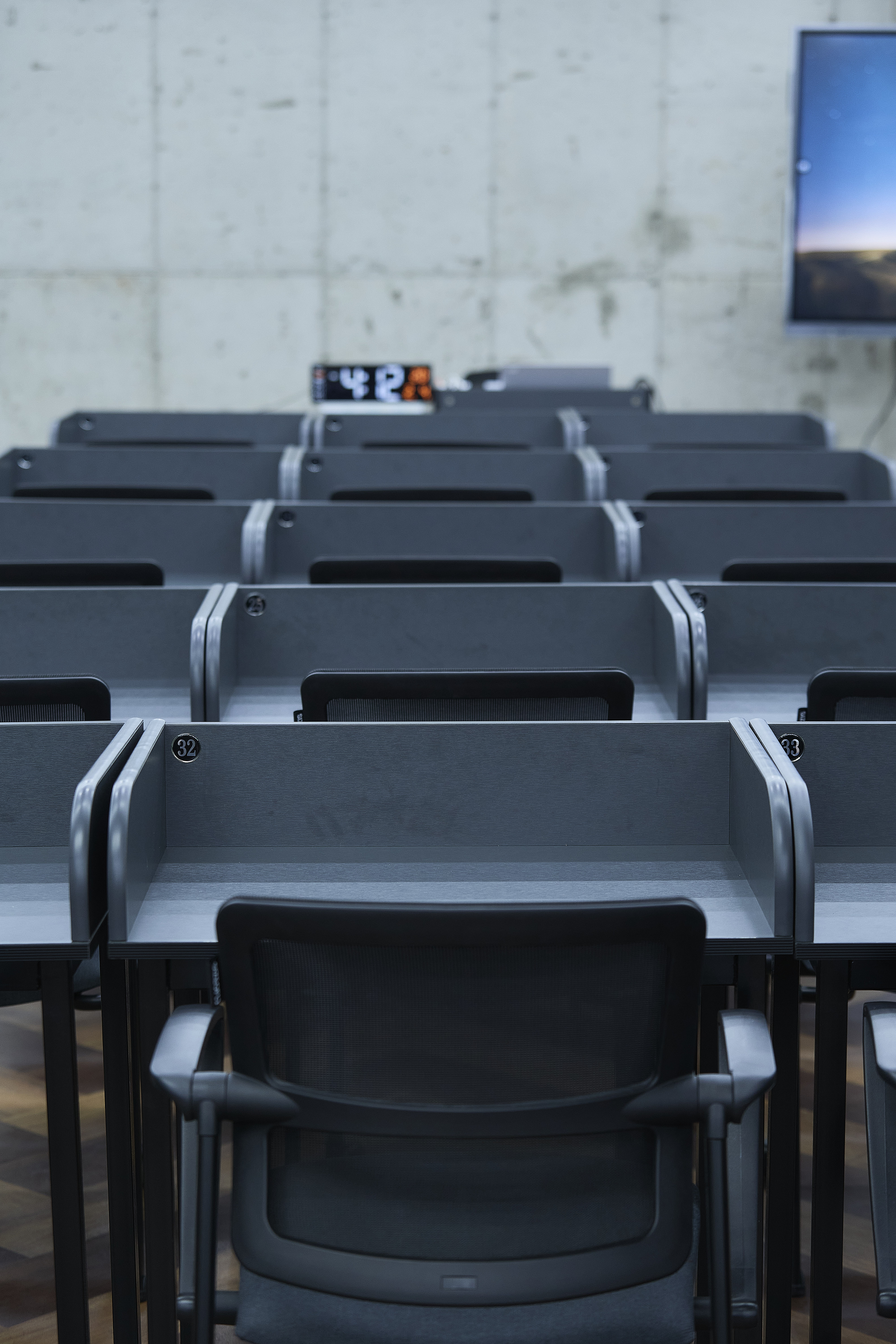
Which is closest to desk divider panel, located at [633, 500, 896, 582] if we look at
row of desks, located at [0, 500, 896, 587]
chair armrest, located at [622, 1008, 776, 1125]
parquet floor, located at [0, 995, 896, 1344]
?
row of desks, located at [0, 500, 896, 587]

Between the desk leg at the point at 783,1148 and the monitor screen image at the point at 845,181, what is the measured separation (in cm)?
629

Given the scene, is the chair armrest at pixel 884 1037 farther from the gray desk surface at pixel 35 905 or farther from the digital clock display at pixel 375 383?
the digital clock display at pixel 375 383

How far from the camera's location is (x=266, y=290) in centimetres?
787

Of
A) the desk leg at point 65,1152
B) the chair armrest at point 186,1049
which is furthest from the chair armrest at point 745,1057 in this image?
the desk leg at point 65,1152

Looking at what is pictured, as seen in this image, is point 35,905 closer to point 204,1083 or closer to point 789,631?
point 204,1083

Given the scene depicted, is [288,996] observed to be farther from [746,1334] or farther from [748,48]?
[748,48]

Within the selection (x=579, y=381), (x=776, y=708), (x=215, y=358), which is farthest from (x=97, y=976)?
(x=215, y=358)

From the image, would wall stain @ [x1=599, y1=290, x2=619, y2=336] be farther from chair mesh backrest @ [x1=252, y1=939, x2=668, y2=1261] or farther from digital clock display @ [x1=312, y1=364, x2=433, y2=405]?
chair mesh backrest @ [x1=252, y1=939, x2=668, y2=1261]

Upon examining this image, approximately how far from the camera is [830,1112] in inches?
67.7

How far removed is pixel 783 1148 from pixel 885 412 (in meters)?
6.86

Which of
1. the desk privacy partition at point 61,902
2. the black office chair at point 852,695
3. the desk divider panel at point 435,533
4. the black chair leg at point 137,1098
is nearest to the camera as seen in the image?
the desk privacy partition at point 61,902

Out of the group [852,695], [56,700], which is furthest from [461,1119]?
[852,695]

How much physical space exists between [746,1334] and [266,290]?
6.89 meters

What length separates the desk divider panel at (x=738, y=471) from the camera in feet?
15.1
